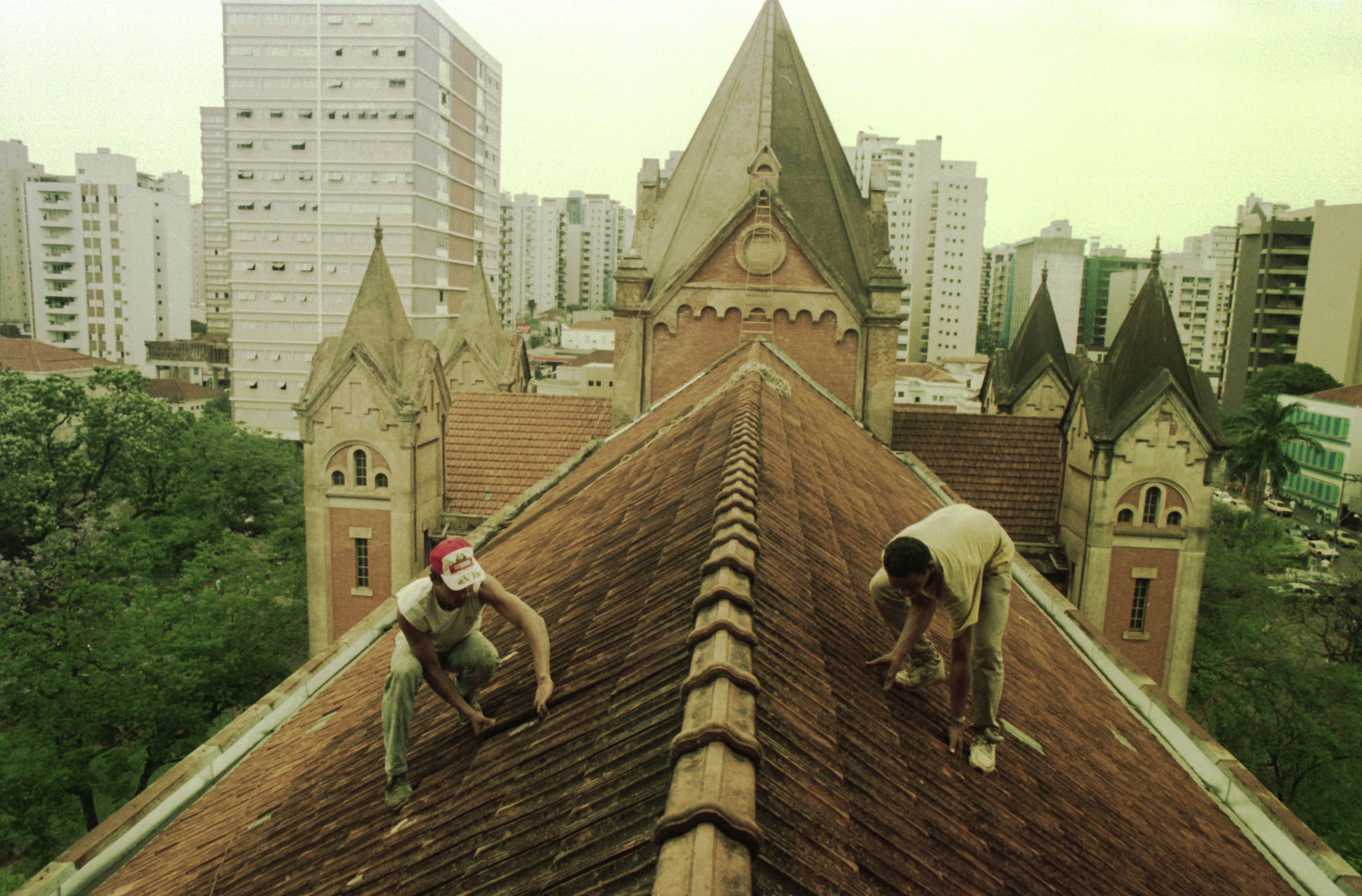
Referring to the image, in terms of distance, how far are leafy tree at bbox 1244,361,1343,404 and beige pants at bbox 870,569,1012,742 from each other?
6741cm

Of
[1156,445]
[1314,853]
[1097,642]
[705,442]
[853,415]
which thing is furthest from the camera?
[1156,445]

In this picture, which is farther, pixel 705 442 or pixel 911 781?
pixel 705 442

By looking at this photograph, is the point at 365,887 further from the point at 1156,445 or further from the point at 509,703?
the point at 1156,445

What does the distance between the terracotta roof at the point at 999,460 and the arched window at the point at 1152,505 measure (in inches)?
69.5

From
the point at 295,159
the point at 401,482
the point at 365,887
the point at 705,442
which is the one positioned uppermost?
the point at 295,159

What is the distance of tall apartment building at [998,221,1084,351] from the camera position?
388 ft

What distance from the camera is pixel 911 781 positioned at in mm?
3596

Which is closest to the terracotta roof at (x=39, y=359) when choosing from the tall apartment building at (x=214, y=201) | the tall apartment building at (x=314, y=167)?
the tall apartment building at (x=314, y=167)

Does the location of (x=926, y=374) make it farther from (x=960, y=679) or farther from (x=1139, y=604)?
(x=960, y=679)

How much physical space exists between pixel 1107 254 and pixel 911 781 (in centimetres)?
17048

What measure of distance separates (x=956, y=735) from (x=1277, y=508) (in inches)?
2414

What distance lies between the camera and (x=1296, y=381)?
61219 mm

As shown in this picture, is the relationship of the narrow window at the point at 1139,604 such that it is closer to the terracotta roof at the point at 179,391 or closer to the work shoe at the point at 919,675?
the work shoe at the point at 919,675

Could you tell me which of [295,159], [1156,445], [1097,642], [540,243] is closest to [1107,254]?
[540,243]
